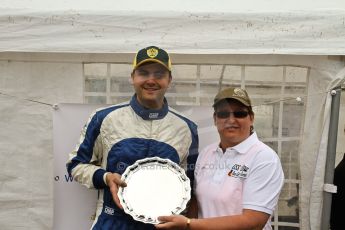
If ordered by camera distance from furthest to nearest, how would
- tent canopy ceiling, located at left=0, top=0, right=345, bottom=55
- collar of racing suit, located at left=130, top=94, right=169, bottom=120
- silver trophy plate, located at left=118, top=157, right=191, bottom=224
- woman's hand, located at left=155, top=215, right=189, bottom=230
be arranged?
1. tent canopy ceiling, located at left=0, top=0, right=345, bottom=55
2. collar of racing suit, located at left=130, top=94, right=169, bottom=120
3. silver trophy plate, located at left=118, top=157, right=191, bottom=224
4. woman's hand, located at left=155, top=215, right=189, bottom=230

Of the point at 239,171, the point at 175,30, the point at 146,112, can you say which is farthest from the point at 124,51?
the point at 239,171

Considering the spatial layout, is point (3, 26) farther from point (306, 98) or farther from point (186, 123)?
point (306, 98)

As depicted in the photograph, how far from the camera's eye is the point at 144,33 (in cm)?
216

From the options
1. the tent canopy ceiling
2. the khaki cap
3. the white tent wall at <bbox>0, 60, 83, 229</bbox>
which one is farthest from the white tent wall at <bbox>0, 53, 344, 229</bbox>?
the khaki cap

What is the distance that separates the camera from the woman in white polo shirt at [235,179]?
1.71 m

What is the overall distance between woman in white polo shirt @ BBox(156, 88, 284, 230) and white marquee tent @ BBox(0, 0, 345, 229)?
1.42ft

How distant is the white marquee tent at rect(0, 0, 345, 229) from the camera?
2.14 metres

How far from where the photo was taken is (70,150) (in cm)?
233

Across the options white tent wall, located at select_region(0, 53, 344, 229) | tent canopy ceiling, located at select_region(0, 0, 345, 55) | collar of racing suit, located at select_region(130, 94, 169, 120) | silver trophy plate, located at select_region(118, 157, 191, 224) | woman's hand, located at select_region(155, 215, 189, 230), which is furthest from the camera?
white tent wall, located at select_region(0, 53, 344, 229)

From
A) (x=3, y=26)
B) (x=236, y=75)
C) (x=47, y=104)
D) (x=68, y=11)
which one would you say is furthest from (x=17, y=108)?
(x=236, y=75)

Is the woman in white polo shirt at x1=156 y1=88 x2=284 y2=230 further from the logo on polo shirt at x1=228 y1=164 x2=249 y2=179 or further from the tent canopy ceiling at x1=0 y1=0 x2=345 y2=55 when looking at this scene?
the tent canopy ceiling at x1=0 y1=0 x2=345 y2=55

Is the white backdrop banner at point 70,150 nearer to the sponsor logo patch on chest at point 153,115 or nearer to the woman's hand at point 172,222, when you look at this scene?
the sponsor logo patch on chest at point 153,115

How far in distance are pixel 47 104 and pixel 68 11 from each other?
470 millimetres

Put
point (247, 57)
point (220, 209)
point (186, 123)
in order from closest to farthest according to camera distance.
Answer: point (220, 209), point (186, 123), point (247, 57)
